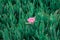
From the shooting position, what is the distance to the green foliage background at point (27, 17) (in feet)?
6.59

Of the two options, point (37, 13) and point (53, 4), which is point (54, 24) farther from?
point (53, 4)

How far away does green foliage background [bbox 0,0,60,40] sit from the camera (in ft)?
6.59

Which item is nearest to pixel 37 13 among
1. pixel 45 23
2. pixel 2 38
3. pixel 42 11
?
pixel 42 11

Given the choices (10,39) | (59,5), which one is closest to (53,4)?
(59,5)

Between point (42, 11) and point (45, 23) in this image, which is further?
point (42, 11)

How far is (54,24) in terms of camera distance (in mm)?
2055

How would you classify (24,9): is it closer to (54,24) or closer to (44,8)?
(44,8)

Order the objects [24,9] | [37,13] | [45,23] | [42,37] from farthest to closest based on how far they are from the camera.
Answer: [24,9]
[37,13]
[45,23]
[42,37]

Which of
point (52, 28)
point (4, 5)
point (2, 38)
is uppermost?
point (4, 5)

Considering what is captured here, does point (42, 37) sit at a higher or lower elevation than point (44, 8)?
lower

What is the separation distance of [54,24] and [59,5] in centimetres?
49

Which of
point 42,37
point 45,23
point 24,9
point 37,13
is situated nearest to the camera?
point 42,37

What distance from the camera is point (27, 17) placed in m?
2.22

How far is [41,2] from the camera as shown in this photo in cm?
249
